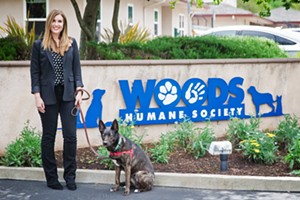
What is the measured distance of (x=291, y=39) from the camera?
2505 cm

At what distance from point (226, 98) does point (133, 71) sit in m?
1.58

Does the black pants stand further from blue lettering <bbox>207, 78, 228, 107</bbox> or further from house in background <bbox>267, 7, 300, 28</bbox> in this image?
house in background <bbox>267, 7, 300, 28</bbox>

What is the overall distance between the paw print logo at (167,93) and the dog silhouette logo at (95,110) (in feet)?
2.83

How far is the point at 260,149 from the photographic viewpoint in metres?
9.23

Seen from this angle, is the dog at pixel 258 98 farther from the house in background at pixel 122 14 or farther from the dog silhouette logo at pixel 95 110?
the house in background at pixel 122 14

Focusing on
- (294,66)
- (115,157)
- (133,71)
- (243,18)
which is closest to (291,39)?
(294,66)

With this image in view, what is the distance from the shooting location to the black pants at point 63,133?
27.2 feet

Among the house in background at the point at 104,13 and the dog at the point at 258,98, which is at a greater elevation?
the house in background at the point at 104,13

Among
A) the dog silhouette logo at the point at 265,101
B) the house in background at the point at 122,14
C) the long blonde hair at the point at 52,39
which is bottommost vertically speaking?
the dog silhouette logo at the point at 265,101

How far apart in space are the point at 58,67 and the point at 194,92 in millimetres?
3339

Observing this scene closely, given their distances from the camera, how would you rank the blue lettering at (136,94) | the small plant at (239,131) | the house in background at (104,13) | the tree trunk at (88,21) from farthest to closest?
the house in background at (104,13), the tree trunk at (88,21), the blue lettering at (136,94), the small plant at (239,131)

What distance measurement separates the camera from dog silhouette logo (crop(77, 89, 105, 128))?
10.4 metres

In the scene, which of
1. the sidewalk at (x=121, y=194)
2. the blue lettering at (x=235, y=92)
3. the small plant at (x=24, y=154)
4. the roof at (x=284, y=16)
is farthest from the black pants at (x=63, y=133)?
the roof at (x=284, y=16)

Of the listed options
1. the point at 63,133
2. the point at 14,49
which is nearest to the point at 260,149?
the point at 63,133
